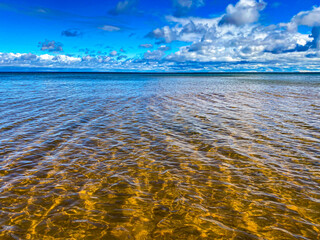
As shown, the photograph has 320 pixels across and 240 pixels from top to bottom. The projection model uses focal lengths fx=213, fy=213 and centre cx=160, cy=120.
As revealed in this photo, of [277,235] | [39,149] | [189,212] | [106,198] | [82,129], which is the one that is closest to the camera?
[277,235]

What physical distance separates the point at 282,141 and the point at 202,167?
526 cm

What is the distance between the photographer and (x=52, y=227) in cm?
486

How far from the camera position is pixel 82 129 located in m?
12.7

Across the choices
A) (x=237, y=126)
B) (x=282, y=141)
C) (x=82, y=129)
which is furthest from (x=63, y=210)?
(x=237, y=126)

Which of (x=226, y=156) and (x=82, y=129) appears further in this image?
(x=82, y=129)

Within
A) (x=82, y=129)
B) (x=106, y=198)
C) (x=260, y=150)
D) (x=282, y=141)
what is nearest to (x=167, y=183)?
(x=106, y=198)

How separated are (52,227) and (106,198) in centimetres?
148

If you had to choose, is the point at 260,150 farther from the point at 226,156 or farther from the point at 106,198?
the point at 106,198

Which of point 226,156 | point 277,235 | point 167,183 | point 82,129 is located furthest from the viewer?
point 82,129

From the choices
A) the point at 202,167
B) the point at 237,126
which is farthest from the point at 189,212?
the point at 237,126

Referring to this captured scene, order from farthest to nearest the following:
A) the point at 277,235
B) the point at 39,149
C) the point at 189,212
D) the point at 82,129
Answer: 1. the point at 82,129
2. the point at 39,149
3. the point at 189,212
4. the point at 277,235

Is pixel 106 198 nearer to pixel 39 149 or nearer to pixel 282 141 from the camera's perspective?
pixel 39 149

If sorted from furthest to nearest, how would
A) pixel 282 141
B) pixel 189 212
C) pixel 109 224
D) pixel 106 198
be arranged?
pixel 282 141 < pixel 106 198 < pixel 189 212 < pixel 109 224

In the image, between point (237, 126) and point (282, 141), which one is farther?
point (237, 126)
